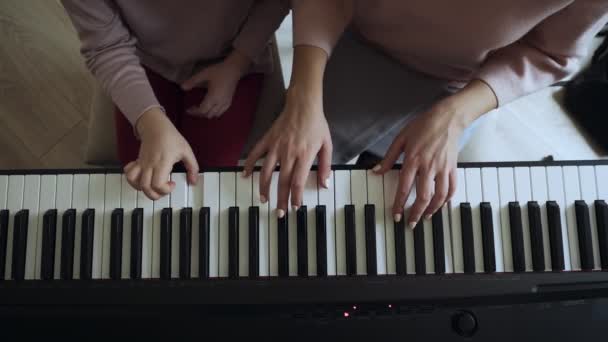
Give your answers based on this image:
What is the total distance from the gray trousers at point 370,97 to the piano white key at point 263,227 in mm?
272

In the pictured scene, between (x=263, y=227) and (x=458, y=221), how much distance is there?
1.03 ft

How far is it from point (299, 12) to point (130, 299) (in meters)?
0.55

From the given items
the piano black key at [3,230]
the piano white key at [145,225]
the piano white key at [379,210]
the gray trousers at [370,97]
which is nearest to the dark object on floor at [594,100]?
the gray trousers at [370,97]

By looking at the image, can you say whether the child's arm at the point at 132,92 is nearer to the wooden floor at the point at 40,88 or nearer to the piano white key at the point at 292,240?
the piano white key at the point at 292,240

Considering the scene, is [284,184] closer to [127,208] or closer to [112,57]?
[127,208]

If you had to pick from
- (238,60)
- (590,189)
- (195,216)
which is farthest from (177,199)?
(590,189)

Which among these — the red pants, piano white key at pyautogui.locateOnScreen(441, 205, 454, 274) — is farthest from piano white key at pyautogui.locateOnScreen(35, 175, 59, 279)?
piano white key at pyautogui.locateOnScreen(441, 205, 454, 274)

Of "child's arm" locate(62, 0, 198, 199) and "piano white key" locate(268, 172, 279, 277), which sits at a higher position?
"child's arm" locate(62, 0, 198, 199)

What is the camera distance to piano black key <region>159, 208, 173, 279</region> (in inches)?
24.7

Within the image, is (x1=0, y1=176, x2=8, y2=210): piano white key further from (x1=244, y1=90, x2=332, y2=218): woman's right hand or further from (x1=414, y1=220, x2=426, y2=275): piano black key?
(x1=414, y1=220, x2=426, y2=275): piano black key

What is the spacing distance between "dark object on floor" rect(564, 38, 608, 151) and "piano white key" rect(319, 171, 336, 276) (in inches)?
40.7

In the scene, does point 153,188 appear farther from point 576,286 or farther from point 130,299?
A: point 576,286

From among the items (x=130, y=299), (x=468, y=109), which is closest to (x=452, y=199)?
(x=468, y=109)

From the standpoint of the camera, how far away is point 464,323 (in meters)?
0.59
